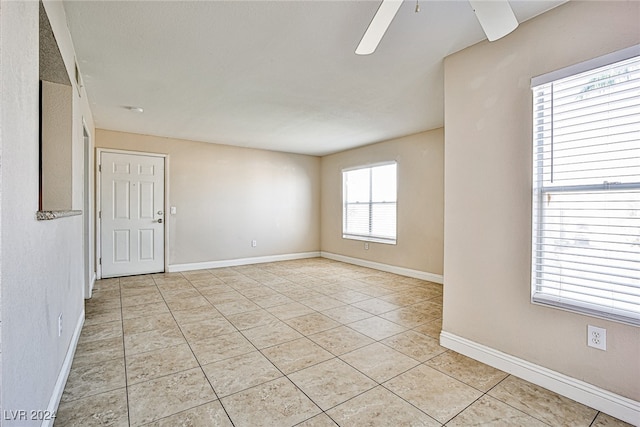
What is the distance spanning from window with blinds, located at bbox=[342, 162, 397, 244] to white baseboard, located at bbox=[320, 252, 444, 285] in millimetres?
437

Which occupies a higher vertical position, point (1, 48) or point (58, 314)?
point (1, 48)

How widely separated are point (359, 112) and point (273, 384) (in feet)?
10.2

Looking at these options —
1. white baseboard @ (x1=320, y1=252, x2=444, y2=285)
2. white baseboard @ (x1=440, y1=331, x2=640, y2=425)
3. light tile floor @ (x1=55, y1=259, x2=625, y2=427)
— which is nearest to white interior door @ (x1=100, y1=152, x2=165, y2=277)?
light tile floor @ (x1=55, y1=259, x2=625, y2=427)

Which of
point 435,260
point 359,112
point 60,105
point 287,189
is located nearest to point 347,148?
point 287,189

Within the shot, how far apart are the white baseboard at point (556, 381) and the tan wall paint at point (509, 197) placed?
0.04 m

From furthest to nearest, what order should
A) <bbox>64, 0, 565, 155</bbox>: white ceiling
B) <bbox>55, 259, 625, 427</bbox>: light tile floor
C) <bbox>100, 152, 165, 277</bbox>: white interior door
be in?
1. <bbox>100, 152, 165, 277</bbox>: white interior door
2. <bbox>64, 0, 565, 155</bbox>: white ceiling
3. <bbox>55, 259, 625, 427</bbox>: light tile floor

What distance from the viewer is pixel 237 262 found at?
5930 mm

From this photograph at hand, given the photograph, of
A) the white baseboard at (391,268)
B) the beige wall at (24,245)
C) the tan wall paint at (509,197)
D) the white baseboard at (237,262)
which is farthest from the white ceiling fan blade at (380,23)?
the white baseboard at (237,262)

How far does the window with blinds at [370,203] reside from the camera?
546cm

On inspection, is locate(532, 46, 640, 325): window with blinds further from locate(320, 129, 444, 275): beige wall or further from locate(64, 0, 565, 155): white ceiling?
locate(320, 129, 444, 275): beige wall

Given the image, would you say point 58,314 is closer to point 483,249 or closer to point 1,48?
point 1,48

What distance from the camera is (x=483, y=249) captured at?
2230 mm

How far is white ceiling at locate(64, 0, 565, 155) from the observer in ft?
6.26

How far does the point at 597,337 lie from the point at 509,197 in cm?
92
